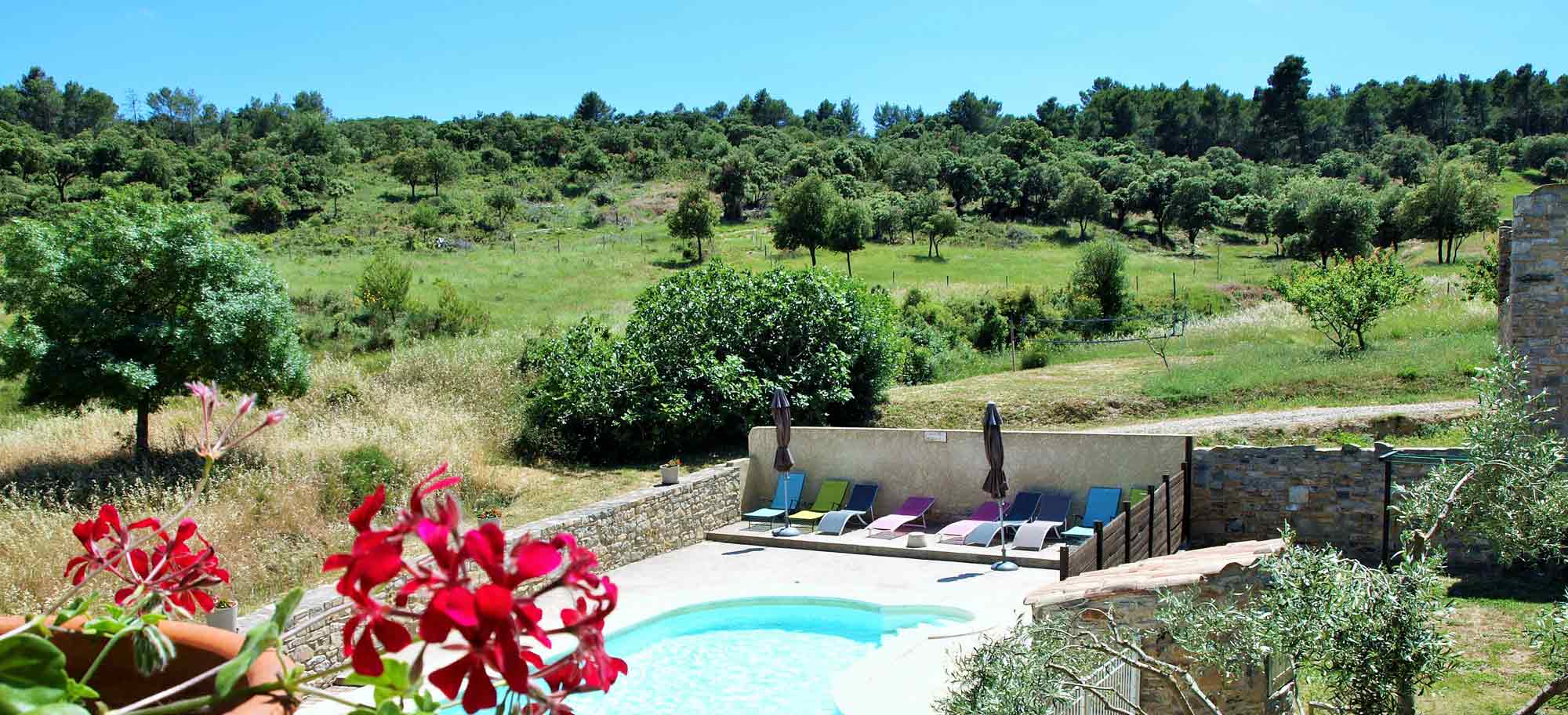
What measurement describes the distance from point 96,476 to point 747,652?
31.1 feet

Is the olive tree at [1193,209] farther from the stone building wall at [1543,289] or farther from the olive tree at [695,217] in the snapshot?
the stone building wall at [1543,289]

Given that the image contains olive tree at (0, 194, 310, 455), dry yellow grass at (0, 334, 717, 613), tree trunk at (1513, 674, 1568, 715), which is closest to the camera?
tree trunk at (1513, 674, 1568, 715)

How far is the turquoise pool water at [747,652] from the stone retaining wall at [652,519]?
1.41 m

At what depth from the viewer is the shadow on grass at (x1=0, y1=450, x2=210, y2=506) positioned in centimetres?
1284

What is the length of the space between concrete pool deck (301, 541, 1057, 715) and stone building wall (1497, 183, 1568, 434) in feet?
20.8

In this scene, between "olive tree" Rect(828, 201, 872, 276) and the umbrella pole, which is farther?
"olive tree" Rect(828, 201, 872, 276)

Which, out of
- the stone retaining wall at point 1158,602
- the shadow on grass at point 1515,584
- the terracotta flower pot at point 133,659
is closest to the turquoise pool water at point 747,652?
the stone retaining wall at point 1158,602

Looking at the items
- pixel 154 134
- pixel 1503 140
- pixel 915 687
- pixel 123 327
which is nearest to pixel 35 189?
pixel 154 134

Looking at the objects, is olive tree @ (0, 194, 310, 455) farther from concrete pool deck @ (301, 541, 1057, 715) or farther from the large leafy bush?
concrete pool deck @ (301, 541, 1057, 715)

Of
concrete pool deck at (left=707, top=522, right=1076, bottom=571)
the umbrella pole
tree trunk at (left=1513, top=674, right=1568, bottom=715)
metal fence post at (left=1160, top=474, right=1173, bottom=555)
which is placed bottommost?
concrete pool deck at (left=707, top=522, right=1076, bottom=571)

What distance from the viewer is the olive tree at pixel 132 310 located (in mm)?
13844

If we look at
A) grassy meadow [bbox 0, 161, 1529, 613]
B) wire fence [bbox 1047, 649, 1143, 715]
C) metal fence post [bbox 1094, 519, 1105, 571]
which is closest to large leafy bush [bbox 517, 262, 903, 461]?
grassy meadow [bbox 0, 161, 1529, 613]

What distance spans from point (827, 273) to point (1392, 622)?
15553 mm

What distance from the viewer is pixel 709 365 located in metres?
18.0
